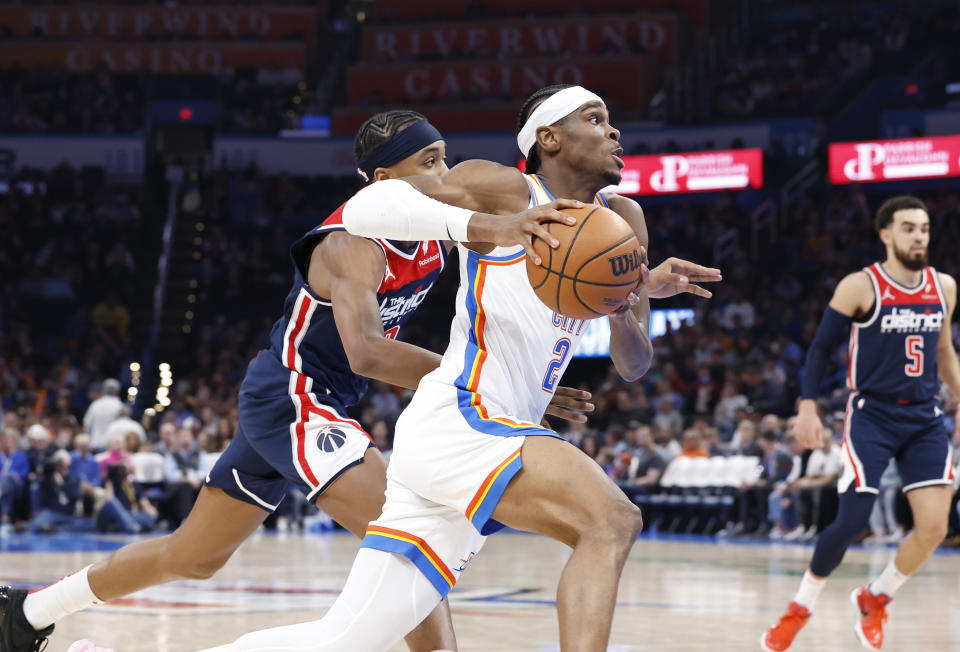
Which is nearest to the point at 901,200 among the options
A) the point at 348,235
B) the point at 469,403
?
the point at 348,235

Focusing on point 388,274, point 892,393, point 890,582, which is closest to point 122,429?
point 892,393

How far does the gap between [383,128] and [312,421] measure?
Answer: 112 cm

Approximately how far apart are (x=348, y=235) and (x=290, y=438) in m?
0.73

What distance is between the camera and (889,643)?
621 cm

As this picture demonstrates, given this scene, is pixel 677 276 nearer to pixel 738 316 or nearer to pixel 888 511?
pixel 888 511

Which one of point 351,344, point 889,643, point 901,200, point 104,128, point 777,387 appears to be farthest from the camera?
point 104,128

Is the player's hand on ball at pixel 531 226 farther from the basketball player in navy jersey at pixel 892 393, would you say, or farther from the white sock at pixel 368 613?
the basketball player in navy jersey at pixel 892 393

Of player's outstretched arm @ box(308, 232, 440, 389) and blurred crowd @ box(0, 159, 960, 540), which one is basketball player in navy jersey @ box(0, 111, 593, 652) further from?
blurred crowd @ box(0, 159, 960, 540)

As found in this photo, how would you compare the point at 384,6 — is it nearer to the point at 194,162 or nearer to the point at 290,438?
the point at 194,162

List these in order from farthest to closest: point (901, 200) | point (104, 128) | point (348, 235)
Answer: point (104, 128), point (901, 200), point (348, 235)

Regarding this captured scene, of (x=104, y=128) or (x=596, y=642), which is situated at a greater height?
(x=104, y=128)

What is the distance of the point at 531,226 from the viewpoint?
329cm

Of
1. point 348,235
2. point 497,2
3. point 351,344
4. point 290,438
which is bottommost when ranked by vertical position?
point 290,438

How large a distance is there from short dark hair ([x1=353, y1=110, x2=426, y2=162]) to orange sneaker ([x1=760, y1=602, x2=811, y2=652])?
2.81 metres
